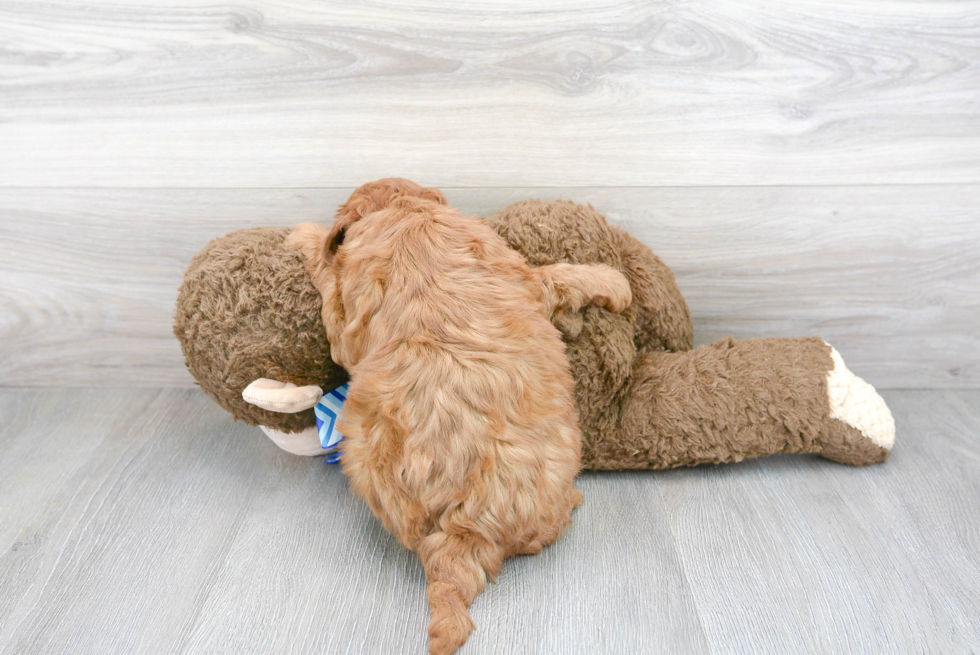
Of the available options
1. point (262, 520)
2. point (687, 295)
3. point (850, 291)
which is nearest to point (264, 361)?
point (262, 520)

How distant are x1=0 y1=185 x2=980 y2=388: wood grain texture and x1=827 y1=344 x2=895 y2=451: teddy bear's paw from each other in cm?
23

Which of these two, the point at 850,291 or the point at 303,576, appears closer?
the point at 303,576

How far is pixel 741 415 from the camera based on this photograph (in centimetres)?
103

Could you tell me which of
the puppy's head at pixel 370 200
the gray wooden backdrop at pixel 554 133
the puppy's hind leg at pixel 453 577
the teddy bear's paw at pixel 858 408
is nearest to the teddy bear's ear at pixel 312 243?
the puppy's head at pixel 370 200

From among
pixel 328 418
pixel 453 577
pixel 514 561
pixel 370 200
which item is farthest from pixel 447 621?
pixel 370 200

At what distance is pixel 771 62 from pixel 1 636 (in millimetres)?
1362

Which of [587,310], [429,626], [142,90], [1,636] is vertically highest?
[142,90]

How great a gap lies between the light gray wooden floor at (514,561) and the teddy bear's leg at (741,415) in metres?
0.06

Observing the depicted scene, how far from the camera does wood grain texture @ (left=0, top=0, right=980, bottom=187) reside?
1076 mm

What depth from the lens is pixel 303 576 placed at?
0.89 metres

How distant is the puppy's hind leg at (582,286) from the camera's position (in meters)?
0.91

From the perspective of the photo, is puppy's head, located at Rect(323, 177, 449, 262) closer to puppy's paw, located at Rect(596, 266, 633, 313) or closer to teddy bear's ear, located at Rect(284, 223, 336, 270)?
teddy bear's ear, located at Rect(284, 223, 336, 270)

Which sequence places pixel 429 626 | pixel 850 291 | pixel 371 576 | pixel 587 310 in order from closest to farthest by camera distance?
pixel 429 626 < pixel 371 576 < pixel 587 310 < pixel 850 291

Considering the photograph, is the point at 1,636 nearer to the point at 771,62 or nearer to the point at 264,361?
the point at 264,361
